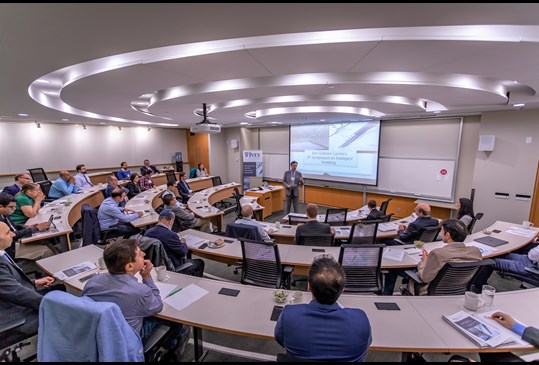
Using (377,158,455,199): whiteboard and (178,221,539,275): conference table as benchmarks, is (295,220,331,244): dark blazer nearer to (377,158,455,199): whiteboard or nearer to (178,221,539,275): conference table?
(178,221,539,275): conference table

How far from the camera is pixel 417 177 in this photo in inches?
268

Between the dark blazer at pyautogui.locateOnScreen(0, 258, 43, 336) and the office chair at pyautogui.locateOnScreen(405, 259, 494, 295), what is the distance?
3380 millimetres

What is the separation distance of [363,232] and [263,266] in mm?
1639

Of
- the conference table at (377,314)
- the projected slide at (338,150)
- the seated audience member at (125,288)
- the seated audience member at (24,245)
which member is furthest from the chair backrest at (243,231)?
the projected slide at (338,150)

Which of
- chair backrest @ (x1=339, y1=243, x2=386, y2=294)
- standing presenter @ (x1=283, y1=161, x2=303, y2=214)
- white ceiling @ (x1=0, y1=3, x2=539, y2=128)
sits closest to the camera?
white ceiling @ (x1=0, y1=3, x2=539, y2=128)

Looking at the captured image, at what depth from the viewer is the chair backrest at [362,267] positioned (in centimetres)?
253

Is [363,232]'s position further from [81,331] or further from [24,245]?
[24,245]

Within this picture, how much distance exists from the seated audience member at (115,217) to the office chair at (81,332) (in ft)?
10.6

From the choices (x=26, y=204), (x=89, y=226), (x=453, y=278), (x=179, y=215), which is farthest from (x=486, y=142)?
(x=26, y=204)

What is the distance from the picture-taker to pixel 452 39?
6.28 ft

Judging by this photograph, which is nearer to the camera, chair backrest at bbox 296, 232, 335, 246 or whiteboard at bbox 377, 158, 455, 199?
chair backrest at bbox 296, 232, 335, 246

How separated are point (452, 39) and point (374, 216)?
3.17 m

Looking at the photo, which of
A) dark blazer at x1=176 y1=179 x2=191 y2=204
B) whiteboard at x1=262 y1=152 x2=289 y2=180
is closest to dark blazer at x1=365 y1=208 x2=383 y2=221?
dark blazer at x1=176 y1=179 x2=191 y2=204

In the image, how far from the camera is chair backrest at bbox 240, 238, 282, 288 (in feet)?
8.63
